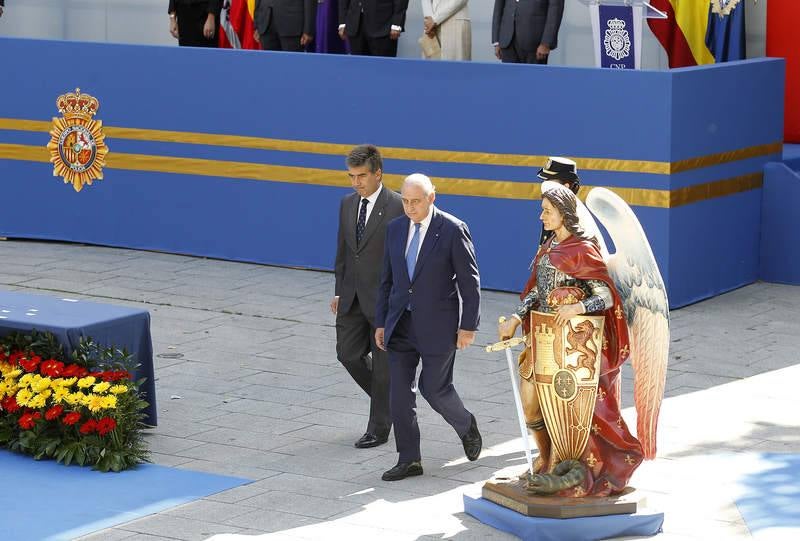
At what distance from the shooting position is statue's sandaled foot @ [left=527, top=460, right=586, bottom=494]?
27.6 feet

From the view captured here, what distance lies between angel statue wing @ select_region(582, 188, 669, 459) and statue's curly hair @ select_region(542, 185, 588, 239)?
197mm

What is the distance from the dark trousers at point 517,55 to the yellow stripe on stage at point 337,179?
154cm

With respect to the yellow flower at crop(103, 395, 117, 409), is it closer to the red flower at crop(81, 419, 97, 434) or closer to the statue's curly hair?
the red flower at crop(81, 419, 97, 434)

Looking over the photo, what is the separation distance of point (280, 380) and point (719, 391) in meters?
3.42

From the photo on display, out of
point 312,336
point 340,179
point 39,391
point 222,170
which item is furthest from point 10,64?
point 39,391

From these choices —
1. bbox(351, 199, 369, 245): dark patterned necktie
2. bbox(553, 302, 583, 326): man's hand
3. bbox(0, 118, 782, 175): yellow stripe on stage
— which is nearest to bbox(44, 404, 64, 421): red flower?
bbox(351, 199, 369, 245): dark patterned necktie

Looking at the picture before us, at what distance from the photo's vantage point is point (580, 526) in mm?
8297

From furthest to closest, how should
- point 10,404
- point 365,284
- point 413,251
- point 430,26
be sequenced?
point 430,26, point 365,284, point 10,404, point 413,251

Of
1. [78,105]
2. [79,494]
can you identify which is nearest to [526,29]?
[78,105]

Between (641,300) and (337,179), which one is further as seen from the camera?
(337,179)

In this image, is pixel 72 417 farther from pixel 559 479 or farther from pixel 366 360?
pixel 559 479

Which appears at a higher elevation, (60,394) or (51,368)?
(51,368)

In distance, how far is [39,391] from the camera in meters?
10.0

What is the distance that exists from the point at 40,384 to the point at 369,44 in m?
7.90
